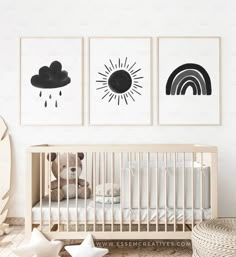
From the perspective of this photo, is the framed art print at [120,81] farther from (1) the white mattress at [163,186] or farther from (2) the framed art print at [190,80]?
(1) the white mattress at [163,186]

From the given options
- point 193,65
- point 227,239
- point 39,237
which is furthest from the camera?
point 193,65

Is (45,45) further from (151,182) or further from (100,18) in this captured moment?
(151,182)

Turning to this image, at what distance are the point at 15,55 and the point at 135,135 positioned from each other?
121cm

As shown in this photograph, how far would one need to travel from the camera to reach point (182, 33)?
11.1 feet

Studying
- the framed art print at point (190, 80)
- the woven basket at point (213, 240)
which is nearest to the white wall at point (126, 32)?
the framed art print at point (190, 80)

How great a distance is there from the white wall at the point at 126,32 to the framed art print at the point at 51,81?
0.21ft

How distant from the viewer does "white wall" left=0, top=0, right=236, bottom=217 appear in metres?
3.39

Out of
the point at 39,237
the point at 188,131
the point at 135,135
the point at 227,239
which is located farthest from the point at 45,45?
Answer: the point at 227,239

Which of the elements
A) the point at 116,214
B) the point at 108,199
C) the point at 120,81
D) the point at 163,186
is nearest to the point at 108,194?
the point at 108,199

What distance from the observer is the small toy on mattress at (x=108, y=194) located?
264 centimetres

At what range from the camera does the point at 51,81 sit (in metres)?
3.41

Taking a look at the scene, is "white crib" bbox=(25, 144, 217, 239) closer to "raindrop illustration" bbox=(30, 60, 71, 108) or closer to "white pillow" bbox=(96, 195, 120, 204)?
"white pillow" bbox=(96, 195, 120, 204)

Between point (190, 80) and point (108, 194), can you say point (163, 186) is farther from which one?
point (190, 80)

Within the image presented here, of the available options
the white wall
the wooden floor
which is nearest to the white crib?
the wooden floor
